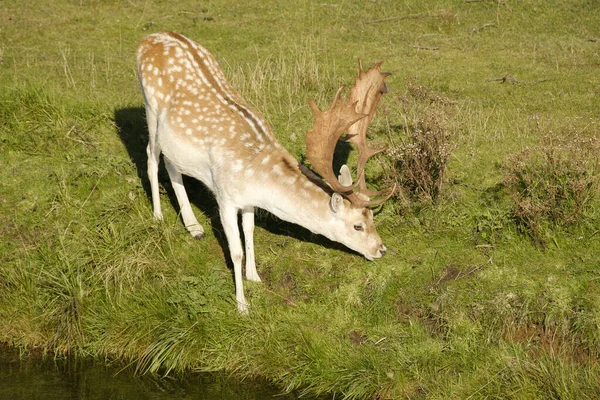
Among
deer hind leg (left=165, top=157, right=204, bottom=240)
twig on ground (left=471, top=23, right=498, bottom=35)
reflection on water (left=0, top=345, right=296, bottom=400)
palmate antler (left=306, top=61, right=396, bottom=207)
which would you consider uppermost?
palmate antler (left=306, top=61, right=396, bottom=207)

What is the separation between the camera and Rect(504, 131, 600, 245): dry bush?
809cm

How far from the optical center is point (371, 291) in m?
7.86

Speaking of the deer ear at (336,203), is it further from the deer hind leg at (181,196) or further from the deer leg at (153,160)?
the deer leg at (153,160)

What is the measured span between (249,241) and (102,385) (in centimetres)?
184

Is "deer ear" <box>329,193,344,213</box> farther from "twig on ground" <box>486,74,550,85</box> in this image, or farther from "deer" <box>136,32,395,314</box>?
"twig on ground" <box>486,74,550,85</box>

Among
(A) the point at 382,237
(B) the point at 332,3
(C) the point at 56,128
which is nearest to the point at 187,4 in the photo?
(B) the point at 332,3

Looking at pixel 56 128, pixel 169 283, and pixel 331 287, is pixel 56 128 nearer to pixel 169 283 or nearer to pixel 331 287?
pixel 169 283

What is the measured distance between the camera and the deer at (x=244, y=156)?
7824 mm

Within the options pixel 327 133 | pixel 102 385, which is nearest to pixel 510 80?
pixel 327 133

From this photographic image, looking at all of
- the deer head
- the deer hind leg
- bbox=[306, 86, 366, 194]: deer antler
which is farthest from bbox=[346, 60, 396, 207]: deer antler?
the deer hind leg

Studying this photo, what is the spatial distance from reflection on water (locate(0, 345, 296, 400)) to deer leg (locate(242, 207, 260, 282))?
1.13 meters

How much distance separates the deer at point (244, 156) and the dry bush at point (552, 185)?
1233 millimetres

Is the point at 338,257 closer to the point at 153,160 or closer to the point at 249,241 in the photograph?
the point at 249,241

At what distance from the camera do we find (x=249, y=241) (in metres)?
8.22
